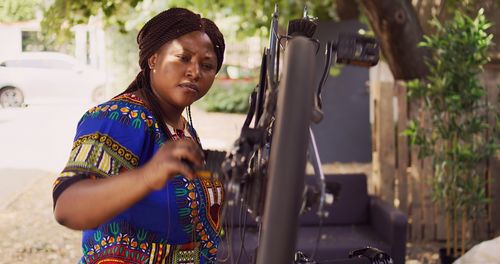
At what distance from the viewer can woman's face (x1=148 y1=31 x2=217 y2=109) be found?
1188mm

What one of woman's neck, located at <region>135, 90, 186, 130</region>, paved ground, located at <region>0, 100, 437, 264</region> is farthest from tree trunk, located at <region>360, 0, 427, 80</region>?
woman's neck, located at <region>135, 90, 186, 130</region>

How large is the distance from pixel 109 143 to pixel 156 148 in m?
0.12

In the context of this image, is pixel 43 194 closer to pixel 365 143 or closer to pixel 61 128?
pixel 61 128

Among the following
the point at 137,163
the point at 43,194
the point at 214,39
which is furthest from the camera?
the point at 43,194

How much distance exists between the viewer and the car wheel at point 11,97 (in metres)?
3.29

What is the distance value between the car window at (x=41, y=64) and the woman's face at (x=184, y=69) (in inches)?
91.0

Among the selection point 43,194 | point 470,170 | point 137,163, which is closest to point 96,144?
point 137,163

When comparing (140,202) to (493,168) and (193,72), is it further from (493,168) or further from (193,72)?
(493,168)

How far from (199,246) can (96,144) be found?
35cm

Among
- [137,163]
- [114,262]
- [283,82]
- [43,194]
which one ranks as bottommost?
[43,194]

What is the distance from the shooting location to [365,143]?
1024 centimetres

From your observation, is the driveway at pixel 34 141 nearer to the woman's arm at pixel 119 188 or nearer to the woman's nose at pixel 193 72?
the woman's nose at pixel 193 72

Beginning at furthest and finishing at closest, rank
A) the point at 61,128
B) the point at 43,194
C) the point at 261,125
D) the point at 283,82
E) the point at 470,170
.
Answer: the point at 43,194
the point at 470,170
the point at 61,128
the point at 261,125
the point at 283,82

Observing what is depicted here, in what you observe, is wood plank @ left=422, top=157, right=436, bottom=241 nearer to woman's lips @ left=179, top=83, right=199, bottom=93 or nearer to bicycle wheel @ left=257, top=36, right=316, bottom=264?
woman's lips @ left=179, top=83, right=199, bottom=93
